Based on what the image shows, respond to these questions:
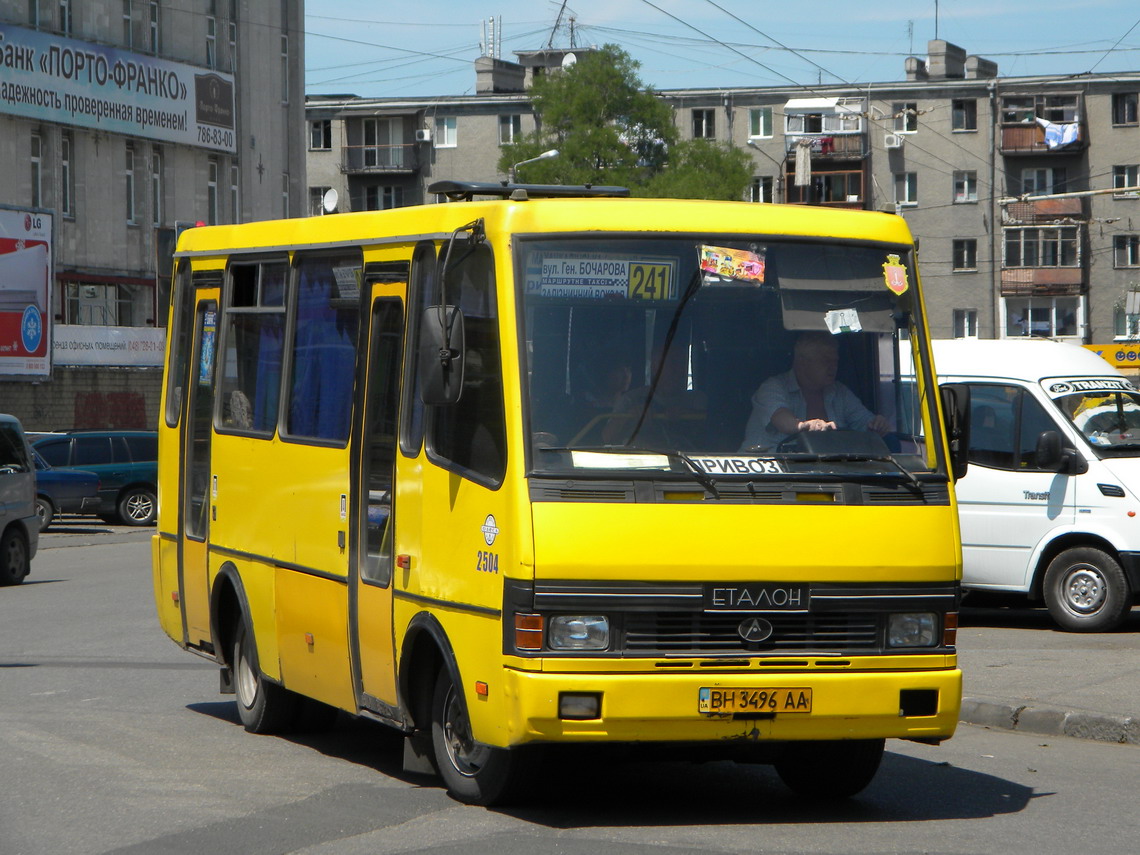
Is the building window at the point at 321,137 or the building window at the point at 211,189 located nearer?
the building window at the point at 211,189

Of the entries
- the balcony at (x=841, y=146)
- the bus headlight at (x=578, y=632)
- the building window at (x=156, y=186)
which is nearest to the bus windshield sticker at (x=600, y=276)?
the bus headlight at (x=578, y=632)

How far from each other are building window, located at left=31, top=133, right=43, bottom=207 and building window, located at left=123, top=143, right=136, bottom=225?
338cm

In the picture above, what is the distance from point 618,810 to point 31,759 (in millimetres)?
3126

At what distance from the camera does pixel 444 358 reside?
724 cm

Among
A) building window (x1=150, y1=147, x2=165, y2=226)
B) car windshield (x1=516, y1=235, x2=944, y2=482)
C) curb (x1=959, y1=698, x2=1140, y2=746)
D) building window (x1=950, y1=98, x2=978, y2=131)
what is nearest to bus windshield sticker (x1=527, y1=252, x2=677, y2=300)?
car windshield (x1=516, y1=235, x2=944, y2=482)

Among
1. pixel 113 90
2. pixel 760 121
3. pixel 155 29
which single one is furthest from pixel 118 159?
pixel 760 121

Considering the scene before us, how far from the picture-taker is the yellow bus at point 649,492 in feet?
22.8

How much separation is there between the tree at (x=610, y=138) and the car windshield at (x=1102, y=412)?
5646cm

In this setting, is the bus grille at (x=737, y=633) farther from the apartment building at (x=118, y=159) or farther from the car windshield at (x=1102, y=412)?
the apartment building at (x=118, y=159)

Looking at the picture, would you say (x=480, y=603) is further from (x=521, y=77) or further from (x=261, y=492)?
(x=521, y=77)

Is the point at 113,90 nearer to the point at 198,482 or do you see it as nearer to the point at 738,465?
the point at 198,482

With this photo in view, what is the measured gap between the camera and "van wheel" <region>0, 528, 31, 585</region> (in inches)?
837

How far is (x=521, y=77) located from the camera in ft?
301

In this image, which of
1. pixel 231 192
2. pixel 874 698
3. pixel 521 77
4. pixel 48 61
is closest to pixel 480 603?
pixel 874 698
